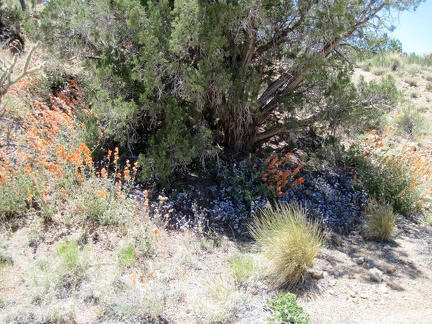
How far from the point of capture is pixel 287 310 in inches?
136

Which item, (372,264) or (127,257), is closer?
(127,257)

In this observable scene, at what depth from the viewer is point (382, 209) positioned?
5.48m

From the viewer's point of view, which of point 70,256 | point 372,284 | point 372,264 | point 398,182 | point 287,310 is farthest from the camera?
point 398,182

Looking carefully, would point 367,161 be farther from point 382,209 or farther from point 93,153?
point 93,153

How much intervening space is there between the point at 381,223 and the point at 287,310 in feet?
8.04

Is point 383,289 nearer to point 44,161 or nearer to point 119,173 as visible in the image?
point 119,173

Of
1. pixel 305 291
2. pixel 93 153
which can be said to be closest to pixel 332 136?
pixel 305 291

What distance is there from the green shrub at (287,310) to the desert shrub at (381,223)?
2.19 m

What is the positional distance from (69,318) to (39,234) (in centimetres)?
130

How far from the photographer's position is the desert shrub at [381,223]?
208 inches

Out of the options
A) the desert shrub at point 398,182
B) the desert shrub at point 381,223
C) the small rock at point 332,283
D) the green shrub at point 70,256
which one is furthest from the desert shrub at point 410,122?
the green shrub at point 70,256

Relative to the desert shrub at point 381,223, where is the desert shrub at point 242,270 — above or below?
below

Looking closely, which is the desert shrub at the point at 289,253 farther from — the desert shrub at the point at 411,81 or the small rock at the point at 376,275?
the desert shrub at the point at 411,81

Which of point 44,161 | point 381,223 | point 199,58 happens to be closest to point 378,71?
point 381,223
